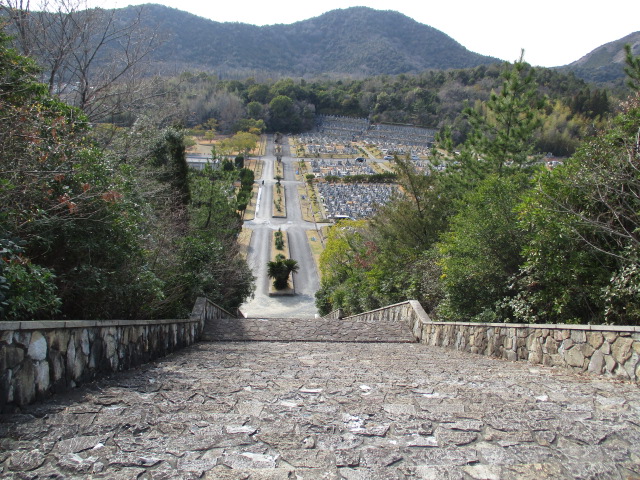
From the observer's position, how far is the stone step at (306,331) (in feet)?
33.1

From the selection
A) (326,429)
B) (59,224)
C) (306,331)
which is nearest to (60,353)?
(59,224)

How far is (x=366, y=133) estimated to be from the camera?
365ft

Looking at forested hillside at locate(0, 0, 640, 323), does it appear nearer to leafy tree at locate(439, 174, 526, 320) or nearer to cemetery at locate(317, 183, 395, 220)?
leafy tree at locate(439, 174, 526, 320)

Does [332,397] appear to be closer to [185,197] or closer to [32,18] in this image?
[32,18]

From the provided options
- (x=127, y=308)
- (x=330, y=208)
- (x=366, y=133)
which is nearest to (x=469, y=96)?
(x=366, y=133)

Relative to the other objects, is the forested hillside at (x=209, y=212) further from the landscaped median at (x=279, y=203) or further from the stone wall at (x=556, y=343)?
the landscaped median at (x=279, y=203)

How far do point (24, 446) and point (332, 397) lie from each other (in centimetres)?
224

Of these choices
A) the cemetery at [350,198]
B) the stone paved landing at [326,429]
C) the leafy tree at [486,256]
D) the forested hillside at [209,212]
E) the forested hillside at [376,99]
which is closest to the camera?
the stone paved landing at [326,429]

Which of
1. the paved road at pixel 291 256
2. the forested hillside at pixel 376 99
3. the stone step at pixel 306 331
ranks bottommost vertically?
the paved road at pixel 291 256

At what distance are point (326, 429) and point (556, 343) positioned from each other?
382 cm

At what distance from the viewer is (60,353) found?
13.3 feet

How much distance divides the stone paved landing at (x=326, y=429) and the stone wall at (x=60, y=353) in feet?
0.63

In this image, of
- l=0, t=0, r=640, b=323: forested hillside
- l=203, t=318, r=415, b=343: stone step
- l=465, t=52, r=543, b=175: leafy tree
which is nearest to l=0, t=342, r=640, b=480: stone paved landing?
l=0, t=0, r=640, b=323: forested hillside

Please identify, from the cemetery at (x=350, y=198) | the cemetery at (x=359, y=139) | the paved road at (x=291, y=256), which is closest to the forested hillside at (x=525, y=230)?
the paved road at (x=291, y=256)
